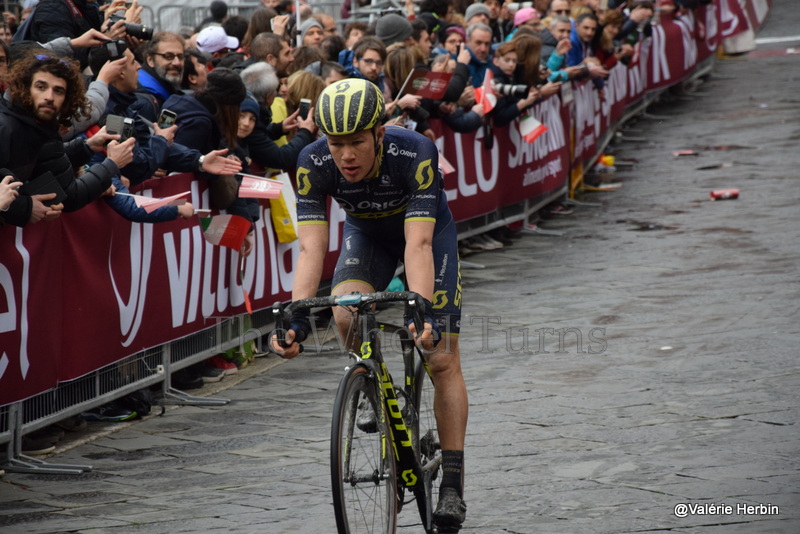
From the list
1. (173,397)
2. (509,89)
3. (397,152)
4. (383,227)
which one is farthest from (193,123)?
(509,89)

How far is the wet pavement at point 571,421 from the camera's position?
5672mm

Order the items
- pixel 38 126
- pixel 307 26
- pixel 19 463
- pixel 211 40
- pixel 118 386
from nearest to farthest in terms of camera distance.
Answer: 1. pixel 38 126
2. pixel 19 463
3. pixel 118 386
4. pixel 211 40
5. pixel 307 26

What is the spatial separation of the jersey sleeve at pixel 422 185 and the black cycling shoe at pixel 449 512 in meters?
1.24

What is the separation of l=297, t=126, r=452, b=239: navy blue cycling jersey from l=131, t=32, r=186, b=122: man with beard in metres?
3.50

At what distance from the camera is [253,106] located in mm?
9055

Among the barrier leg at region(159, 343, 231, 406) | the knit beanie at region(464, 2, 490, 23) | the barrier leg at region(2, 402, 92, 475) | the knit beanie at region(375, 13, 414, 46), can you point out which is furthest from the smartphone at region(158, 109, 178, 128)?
the knit beanie at region(464, 2, 490, 23)

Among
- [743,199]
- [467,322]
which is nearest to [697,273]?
[467,322]

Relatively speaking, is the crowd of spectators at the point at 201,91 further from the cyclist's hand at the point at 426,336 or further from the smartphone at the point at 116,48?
the cyclist's hand at the point at 426,336

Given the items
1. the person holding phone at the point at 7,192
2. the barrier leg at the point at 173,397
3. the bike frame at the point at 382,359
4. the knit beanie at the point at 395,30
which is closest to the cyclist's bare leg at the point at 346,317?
the bike frame at the point at 382,359

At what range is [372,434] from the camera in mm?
4871

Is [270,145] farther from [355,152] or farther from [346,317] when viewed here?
[355,152]

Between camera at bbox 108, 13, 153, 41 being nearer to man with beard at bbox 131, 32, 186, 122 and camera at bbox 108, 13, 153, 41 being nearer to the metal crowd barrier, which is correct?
man with beard at bbox 131, 32, 186, 122

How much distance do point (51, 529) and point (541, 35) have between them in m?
11.5

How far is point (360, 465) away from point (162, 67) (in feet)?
15.3
